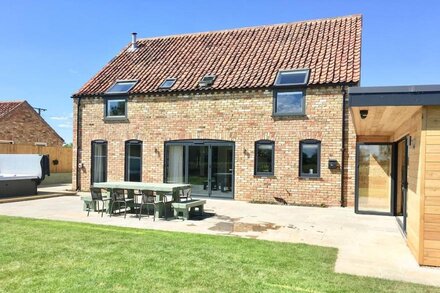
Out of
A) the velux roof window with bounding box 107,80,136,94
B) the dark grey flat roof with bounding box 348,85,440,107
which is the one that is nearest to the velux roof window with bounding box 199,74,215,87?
the velux roof window with bounding box 107,80,136,94

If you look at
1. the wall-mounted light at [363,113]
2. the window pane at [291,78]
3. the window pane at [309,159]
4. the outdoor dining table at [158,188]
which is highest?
the window pane at [291,78]

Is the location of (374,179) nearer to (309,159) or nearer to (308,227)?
(309,159)

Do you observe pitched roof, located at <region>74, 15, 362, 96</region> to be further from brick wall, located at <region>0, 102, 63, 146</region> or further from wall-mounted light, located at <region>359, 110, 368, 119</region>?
brick wall, located at <region>0, 102, 63, 146</region>

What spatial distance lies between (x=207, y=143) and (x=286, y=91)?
381cm

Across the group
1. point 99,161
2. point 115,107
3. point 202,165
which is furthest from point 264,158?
point 99,161

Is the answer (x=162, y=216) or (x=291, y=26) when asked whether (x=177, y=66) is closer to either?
(x=291, y=26)

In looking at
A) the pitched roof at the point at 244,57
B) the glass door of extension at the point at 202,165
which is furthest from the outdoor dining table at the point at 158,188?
the pitched roof at the point at 244,57

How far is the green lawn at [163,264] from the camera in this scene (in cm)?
500

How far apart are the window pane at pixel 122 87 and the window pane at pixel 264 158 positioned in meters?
6.81

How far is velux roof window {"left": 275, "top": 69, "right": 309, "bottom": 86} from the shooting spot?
13836mm

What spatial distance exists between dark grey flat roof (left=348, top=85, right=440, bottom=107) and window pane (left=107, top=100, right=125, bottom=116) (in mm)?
12380

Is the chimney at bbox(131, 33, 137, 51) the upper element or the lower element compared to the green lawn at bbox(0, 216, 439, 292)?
upper

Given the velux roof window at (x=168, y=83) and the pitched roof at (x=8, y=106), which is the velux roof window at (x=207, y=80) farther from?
the pitched roof at (x=8, y=106)

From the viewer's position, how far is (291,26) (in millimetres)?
17531
